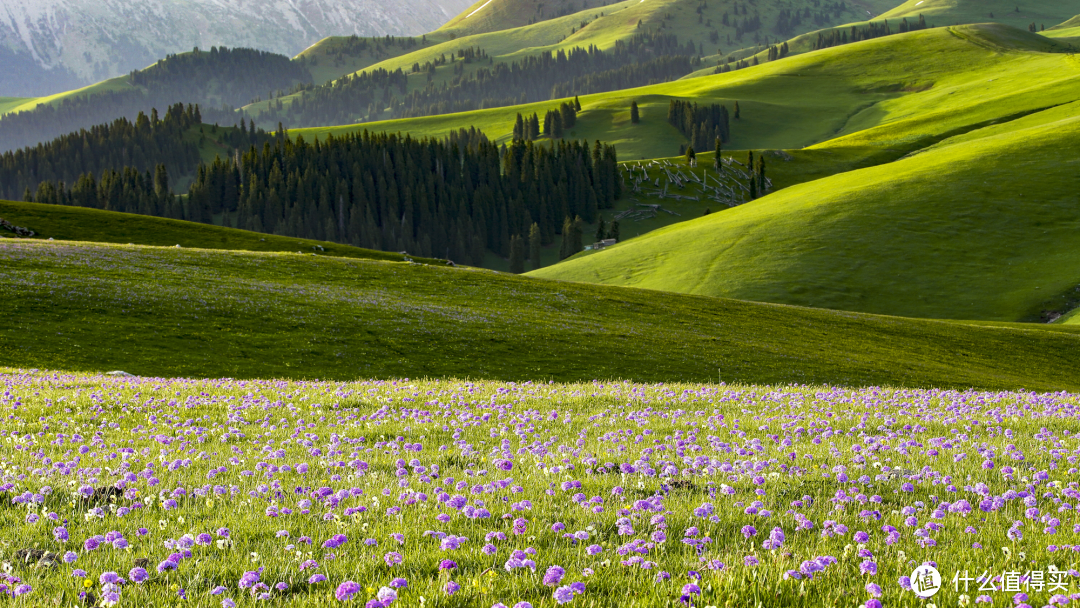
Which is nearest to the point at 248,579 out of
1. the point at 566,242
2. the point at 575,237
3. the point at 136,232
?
the point at 136,232

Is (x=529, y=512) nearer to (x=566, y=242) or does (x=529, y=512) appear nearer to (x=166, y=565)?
(x=166, y=565)

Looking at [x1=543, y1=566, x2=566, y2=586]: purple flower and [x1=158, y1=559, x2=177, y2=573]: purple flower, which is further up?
[x1=158, y1=559, x2=177, y2=573]: purple flower

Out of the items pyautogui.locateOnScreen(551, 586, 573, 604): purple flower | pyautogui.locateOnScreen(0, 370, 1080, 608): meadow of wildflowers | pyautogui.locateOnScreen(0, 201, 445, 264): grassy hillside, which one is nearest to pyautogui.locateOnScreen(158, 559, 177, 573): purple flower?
pyautogui.locateOnScreen(0, 370, 1080, 608): meadow of wildflowers

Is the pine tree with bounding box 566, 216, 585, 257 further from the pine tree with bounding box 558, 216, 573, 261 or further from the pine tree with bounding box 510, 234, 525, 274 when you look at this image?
the pine tree with bounding box 510, 234, 525, 274

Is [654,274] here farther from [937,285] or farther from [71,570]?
[71,570]

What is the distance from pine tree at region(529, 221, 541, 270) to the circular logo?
189 m

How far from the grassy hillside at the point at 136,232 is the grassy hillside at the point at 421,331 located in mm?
34664

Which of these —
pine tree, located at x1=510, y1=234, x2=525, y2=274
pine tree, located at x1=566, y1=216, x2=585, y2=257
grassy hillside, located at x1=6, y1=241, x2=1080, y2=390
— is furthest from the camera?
pine tree, located at x1=566, y1=216, x2=585, y2=257

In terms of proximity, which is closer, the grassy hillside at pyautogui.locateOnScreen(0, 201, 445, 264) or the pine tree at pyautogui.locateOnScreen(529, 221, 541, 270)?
the grassy hillside at pyautogui.locateOnScreen(0, 201, 445, 264)

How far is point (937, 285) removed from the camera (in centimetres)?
8906

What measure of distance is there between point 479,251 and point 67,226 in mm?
117315

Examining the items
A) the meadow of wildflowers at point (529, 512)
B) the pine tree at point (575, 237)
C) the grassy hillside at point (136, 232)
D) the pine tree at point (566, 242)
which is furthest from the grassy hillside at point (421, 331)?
the pine tree at point (575, 237)

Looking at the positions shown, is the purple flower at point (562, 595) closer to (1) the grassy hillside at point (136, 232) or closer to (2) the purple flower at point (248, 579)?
(2) the purple flower at point (248, 579)

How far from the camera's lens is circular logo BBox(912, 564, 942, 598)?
16.5ft
